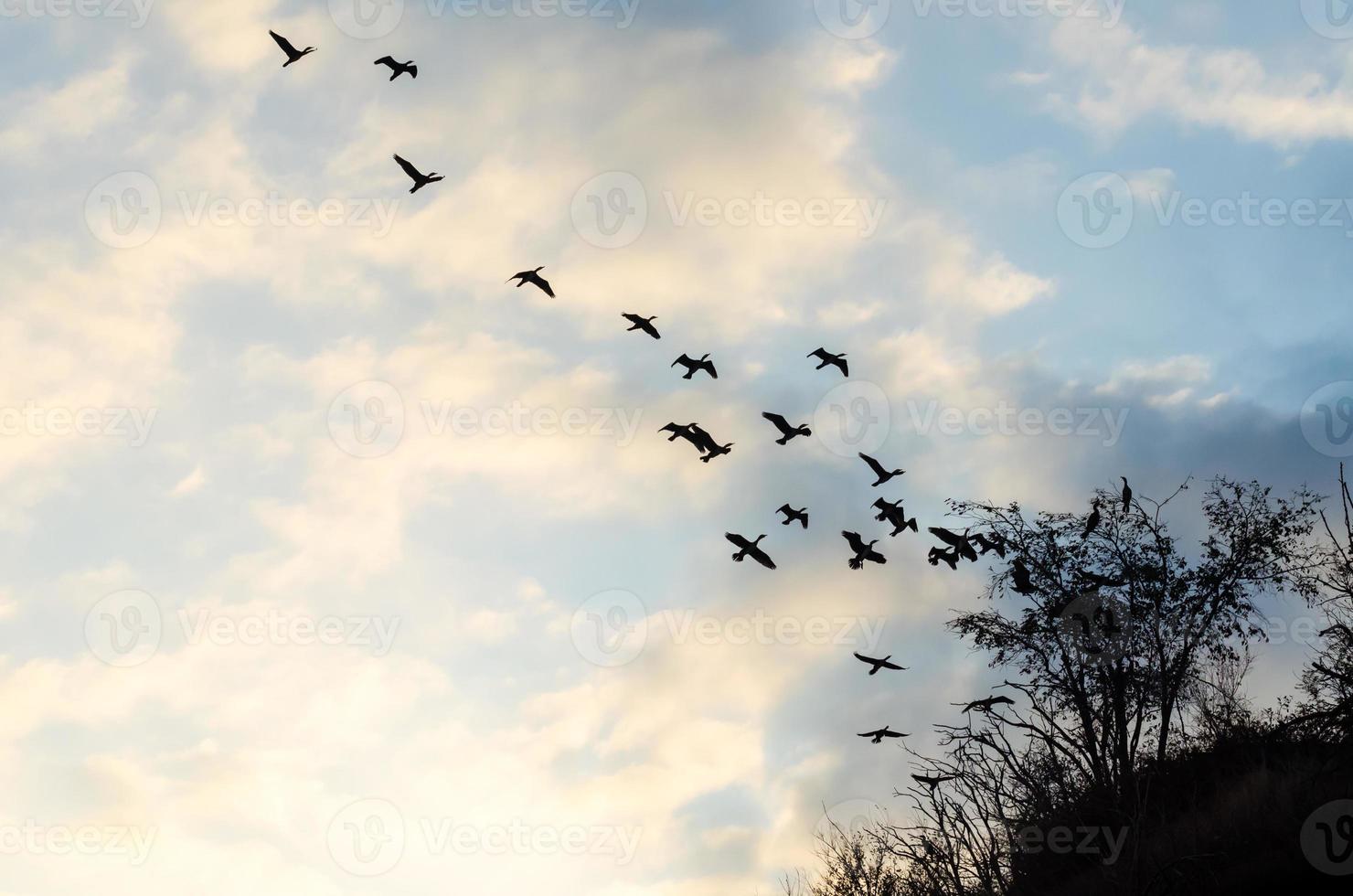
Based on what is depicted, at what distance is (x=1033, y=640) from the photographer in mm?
36750

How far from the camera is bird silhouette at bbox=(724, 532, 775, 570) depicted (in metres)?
22.9

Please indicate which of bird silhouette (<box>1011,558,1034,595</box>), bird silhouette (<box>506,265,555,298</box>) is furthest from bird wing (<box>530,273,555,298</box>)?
bird silhouette (<box>1011,558,1034,595</box>)

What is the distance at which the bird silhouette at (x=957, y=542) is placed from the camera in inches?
939

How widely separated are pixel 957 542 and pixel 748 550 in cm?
461

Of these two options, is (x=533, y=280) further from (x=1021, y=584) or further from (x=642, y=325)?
(x=1021, y=584)

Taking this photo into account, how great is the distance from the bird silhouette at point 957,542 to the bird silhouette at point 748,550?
4174 millimetres

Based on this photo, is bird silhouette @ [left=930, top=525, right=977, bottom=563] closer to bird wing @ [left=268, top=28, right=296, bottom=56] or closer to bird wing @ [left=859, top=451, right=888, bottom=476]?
bird wing @ [left=859, top=451, right=888, bottom=476]

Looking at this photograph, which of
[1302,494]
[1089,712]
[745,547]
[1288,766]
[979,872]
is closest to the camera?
[979,872]

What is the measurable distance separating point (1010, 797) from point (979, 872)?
5.03ft

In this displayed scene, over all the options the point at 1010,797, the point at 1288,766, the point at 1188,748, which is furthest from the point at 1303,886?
the point at 1188,748

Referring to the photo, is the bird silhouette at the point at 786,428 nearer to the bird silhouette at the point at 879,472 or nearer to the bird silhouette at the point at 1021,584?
the bird silhouette at the point at 879,472

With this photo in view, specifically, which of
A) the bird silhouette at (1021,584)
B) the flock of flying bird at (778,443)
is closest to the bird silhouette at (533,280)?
the flock of flying bird at (778,443)

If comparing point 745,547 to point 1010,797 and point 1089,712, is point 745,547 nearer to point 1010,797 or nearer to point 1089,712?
point 1010,797

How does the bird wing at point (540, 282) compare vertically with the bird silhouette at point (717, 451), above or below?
above
